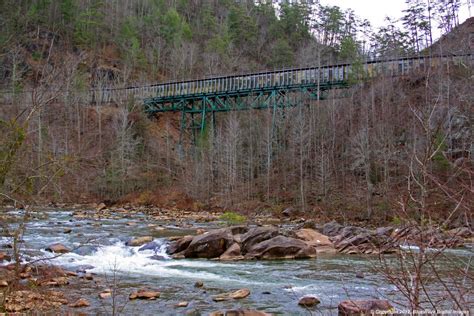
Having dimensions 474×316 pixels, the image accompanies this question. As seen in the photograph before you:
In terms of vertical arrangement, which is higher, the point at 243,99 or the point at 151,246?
the point at 243,99

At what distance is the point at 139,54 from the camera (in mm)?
59250

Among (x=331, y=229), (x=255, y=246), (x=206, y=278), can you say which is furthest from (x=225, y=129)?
(x=206, y=278)

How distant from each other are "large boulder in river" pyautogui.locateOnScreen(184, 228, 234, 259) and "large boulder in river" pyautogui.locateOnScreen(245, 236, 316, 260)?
0.91 meters

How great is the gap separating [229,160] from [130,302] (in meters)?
26.7

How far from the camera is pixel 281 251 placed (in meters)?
15.2

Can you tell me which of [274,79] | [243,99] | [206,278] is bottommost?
[206,278]

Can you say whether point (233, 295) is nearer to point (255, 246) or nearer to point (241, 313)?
point (241, 313)

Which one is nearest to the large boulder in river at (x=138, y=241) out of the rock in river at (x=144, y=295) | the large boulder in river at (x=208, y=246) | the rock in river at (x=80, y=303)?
the large boulder in river at (x=208, y=246)

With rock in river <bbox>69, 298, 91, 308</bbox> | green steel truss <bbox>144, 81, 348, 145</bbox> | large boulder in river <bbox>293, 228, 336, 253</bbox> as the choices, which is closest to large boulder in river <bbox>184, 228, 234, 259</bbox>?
large boulder in river <bbox>293, 228, 336, 253</bbox>

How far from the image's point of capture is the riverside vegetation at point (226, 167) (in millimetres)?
5387

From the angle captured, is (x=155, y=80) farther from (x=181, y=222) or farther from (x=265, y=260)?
(x=265, y=260)

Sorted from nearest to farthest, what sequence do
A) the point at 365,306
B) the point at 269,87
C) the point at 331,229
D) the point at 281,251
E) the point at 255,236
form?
the point at 365,306
the point at 281,251
the point at 255,236
the point at 331,229
the point at 269,87

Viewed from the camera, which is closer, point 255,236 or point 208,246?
point 208,246

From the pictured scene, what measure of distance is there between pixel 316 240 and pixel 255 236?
253 centimetres
